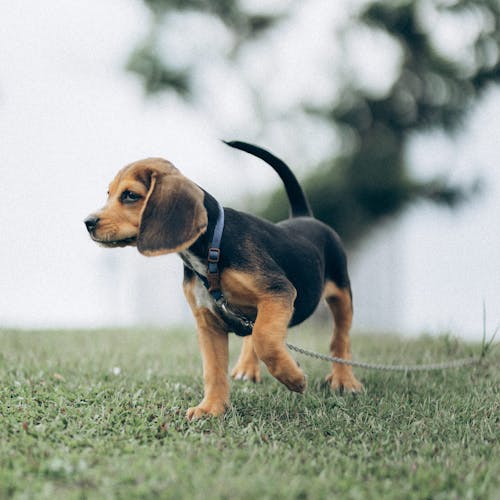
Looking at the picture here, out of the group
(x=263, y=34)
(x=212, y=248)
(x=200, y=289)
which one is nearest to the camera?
(x=212, y=248)

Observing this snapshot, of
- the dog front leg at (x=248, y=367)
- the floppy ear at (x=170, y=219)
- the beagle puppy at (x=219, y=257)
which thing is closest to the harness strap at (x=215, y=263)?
the beagle puppy at (x=219, y=257)

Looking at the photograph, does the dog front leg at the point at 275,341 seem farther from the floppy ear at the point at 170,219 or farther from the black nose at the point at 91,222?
the black nose at the point at 91,222

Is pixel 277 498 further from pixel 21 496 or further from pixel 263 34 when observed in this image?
pixel 263 34

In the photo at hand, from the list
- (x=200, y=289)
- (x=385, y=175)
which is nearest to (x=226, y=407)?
(x=200, y=289)

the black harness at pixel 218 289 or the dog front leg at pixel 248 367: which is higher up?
the black harness at pixel 218 289

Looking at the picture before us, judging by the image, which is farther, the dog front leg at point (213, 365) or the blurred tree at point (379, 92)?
the blurred tree at point (379, 92)

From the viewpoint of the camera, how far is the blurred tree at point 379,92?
13.1m

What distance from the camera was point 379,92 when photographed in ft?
46.6

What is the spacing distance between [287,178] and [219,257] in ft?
5.06

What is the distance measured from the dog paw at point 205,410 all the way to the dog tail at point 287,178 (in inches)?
64.5

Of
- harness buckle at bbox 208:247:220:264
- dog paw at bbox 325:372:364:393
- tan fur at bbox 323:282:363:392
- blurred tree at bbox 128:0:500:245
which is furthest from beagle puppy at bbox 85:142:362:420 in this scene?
blurred tree at bbox 128:0:500:245

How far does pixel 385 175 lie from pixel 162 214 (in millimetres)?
10614

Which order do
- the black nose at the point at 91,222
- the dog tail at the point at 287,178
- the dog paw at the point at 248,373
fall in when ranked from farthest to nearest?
the dog paw at the point at 248,373 → the dog tail at the point at 287,178 → the black nose at the point at 91,222

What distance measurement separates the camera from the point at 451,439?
3.63 metres
